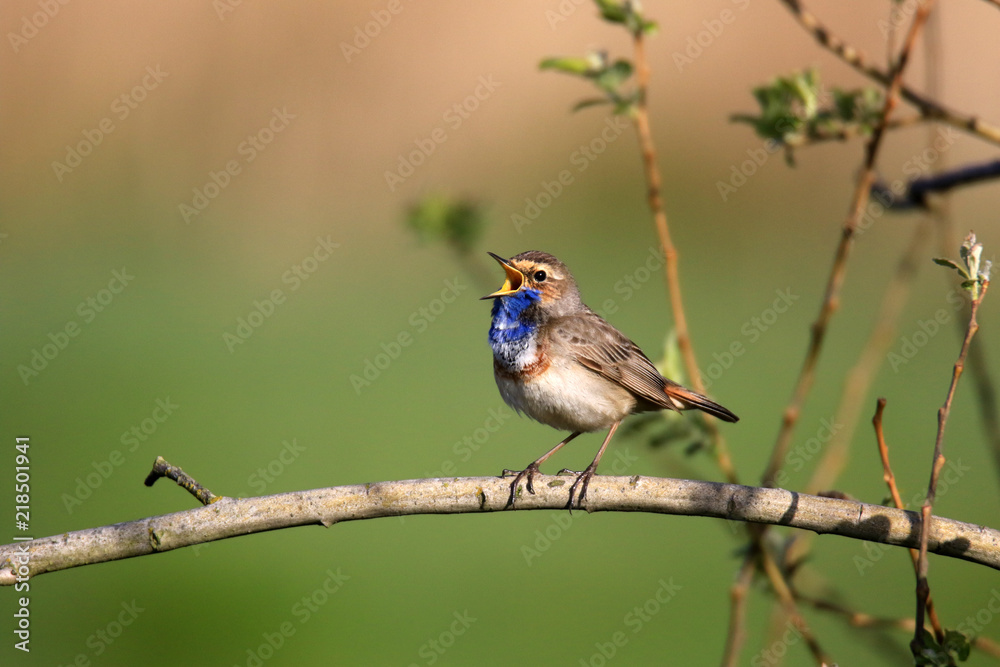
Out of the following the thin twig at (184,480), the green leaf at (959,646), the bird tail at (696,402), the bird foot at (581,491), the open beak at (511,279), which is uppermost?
the bird tail at (696,402)

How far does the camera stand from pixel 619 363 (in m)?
4.83

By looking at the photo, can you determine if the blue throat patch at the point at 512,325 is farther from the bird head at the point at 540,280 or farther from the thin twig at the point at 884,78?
the thin twig at the point at 884,78

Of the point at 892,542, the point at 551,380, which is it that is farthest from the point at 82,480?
the point at 892,542

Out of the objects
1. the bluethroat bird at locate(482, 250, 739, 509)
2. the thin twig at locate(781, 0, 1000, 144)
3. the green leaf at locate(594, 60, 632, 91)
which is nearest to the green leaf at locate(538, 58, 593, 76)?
the green leaf at locate(594, 60, 632, 91)

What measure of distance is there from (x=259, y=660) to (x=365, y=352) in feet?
19.6

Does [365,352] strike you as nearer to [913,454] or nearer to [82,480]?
[82,480]

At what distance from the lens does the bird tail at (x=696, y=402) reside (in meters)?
4.55

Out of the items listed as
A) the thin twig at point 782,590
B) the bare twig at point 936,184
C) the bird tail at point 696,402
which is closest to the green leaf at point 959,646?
the thin twig at point 782,590

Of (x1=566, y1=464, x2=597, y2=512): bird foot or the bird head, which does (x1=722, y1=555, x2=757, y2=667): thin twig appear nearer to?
(x1=566, y1=464, x2=597, y2=512): bird foot

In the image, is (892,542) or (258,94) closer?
(892,542)

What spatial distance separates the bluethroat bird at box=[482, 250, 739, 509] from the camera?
4.62 metres

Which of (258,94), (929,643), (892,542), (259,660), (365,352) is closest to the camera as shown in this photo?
(929,643)

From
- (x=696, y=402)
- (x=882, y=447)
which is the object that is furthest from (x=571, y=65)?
(x=696, y=402)

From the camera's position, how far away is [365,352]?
11.9 meters
